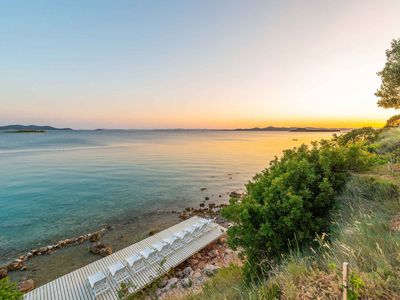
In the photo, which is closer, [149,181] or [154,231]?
[154,231]

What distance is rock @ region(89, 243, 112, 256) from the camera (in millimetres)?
15359

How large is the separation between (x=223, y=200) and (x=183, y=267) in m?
14.5

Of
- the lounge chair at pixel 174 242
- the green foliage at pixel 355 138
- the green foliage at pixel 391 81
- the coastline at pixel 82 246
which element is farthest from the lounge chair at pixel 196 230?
the green foliage at pixel 391 81

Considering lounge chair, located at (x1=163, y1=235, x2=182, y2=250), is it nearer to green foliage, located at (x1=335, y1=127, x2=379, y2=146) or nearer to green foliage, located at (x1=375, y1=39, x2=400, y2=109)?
green foliage, located at (x1=335, y1=127, x2=379, y2=146)

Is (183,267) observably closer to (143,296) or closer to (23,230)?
(143,296)

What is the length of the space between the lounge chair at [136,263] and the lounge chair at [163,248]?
1.22m

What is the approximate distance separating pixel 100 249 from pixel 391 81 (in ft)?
91.3

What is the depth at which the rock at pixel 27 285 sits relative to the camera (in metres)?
11.9

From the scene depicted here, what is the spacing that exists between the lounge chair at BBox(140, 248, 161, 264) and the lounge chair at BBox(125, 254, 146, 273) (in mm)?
259

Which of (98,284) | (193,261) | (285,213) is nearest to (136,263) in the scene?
(98,284)

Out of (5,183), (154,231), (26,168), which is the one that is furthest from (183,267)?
(26,168)

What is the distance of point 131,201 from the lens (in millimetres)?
26578

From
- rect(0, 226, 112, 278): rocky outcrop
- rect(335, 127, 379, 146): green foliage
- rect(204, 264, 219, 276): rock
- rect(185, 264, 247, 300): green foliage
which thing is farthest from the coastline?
rect(335, 127, 379, 146): green foliage

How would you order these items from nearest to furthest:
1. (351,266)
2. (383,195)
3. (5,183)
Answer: (351,266) → (383,195) → (5,183)
